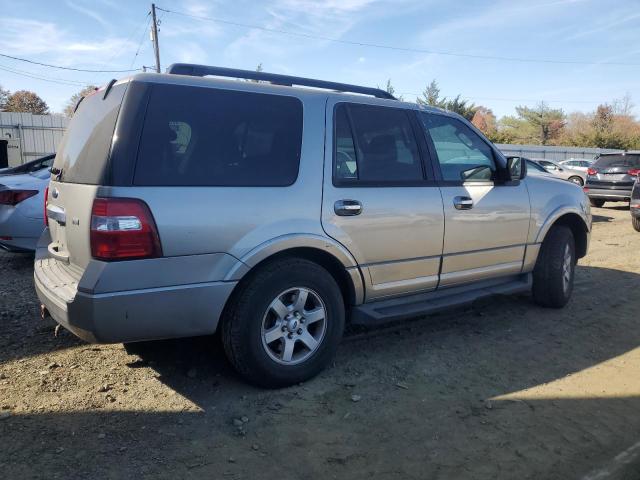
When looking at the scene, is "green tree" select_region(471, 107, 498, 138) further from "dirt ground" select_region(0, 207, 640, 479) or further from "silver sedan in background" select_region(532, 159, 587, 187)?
"dirt ground" select_region(0, 207, 640, 479)

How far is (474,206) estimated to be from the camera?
4457mm

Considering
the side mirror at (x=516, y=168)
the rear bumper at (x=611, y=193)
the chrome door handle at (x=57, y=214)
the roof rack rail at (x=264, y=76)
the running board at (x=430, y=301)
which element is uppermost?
the roof rack rail at (x=264, y=76)

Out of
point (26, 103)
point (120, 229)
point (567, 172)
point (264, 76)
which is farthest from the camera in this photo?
point (26, 103)

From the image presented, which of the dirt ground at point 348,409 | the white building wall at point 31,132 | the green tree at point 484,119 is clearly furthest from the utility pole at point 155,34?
the green tree at point 484,119

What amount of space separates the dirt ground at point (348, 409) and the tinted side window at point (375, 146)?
1430mm

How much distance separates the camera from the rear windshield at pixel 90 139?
3096 mm

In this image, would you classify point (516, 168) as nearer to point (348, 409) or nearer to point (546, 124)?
point (348, 409)

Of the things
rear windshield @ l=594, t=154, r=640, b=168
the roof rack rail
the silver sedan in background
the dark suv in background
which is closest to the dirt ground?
the roof rack rail

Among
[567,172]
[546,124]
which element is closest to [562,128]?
[546,124]

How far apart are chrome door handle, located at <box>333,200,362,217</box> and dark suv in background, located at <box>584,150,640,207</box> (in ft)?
46.4

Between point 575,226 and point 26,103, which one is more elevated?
point 26,103

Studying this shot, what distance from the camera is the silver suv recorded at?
2971mm

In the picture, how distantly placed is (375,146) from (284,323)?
1.52 m

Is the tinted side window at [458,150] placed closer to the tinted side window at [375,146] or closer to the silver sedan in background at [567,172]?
the tinted side window at [375,146]
